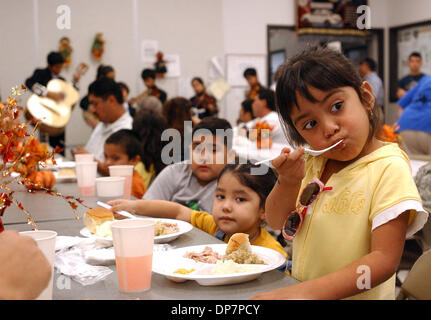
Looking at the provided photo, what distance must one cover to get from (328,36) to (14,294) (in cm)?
781

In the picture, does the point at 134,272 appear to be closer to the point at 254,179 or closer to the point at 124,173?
the point at 254,179

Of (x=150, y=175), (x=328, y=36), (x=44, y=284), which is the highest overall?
(x=328, y=36)

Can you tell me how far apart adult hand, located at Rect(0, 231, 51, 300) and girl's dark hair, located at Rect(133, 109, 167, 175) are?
90.2 inches

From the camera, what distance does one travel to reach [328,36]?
791 cm

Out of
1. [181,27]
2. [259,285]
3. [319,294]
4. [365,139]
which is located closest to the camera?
[319,294]

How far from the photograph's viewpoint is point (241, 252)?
112cm

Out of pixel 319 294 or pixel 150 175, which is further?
pixel 150 175

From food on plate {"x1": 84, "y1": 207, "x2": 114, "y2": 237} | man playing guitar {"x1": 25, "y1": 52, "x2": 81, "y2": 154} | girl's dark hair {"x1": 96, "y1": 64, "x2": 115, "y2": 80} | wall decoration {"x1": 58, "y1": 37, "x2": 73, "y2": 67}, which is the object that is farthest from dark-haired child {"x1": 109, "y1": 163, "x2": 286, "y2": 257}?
wall decoration {"x1": 58, "y1": 37, "x2": 73, "y2": 67}

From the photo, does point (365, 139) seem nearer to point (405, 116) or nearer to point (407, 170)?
point (407, 170)

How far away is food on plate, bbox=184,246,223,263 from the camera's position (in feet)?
3.71

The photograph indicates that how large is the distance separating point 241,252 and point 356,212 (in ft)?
0.90

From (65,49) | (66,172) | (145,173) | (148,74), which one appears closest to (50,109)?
(66,172)

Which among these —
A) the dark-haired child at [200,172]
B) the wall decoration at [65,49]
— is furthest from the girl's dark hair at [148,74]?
the dark-haired child at [200,172]

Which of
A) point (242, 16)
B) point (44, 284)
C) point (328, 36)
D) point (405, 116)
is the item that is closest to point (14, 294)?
point (44, 284)
